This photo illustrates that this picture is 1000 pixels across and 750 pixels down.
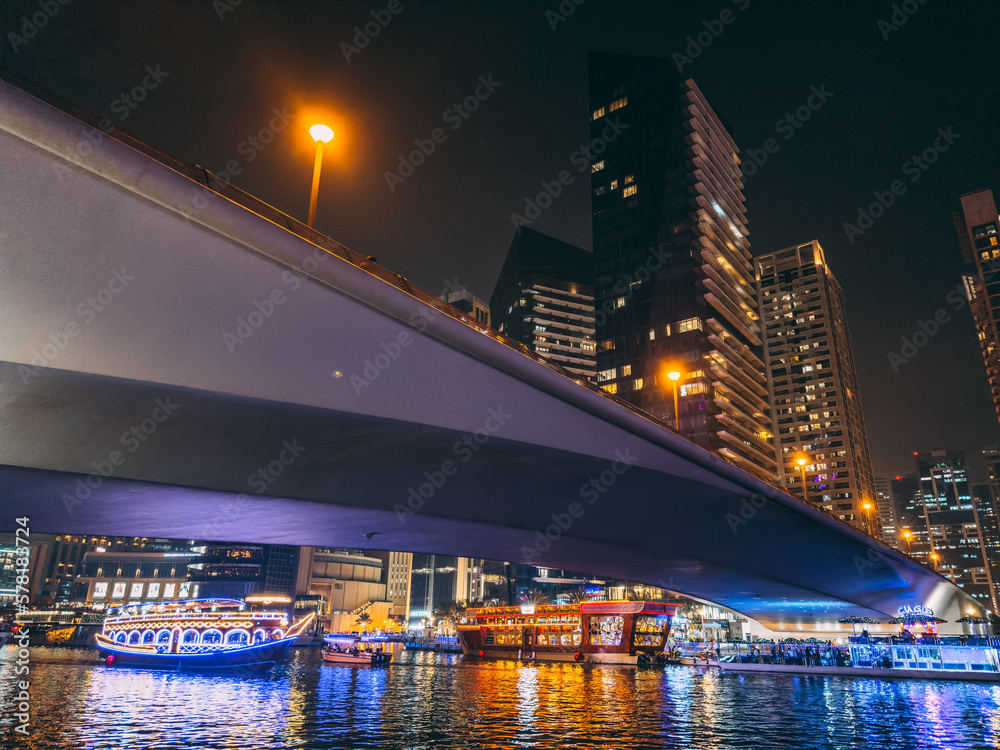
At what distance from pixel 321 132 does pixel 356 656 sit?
55.4m

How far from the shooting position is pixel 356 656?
60.8m

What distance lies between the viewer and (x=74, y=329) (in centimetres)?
1278

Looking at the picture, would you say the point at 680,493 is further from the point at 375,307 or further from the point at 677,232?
the point at 677,232

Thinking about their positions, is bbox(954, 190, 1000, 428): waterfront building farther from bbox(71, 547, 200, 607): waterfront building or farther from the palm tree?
bbox(71, 547, 200, 607): waterfront building

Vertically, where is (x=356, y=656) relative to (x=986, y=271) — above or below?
below

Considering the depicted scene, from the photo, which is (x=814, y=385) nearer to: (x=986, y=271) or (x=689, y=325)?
(x=986, y=271)

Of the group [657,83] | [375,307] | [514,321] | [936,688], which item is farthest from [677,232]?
[375,307]

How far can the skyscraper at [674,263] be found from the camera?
4865 inches

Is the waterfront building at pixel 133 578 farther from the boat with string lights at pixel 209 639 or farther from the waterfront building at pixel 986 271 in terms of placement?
the waterfront building at pixel 986 271

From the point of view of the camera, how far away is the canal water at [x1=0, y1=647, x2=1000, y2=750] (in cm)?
1898

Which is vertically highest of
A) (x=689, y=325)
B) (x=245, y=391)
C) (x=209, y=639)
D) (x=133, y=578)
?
(x=689, y=325)

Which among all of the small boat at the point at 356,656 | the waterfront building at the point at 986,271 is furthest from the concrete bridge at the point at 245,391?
the waterfront building at the point at 986,271

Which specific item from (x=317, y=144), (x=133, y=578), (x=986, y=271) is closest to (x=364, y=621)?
(x=133, y=578)

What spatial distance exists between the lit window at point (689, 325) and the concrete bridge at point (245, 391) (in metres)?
100
